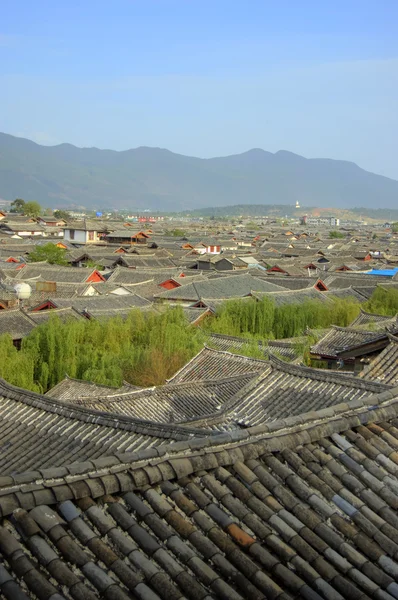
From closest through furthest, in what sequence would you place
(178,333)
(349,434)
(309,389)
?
(349,434) < (309,389) < (178,333)

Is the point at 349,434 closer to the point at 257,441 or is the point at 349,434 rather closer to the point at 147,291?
the point at 257,441

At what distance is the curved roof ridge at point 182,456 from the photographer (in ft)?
13.1

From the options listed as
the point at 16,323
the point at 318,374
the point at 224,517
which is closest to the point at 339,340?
the point at 318,374

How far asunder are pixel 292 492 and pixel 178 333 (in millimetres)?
21227

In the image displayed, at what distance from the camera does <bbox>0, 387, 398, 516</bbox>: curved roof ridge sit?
3.98 metres

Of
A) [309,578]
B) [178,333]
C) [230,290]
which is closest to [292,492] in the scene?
[309,578]

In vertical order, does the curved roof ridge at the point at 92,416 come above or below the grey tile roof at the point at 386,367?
above

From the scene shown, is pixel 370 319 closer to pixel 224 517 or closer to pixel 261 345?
pixel 261 345

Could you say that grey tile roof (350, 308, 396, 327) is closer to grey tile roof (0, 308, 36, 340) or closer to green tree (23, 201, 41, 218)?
grey tile roof (0, 308, 36, 340)

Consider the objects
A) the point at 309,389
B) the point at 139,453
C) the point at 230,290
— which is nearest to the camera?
the point at 139,453

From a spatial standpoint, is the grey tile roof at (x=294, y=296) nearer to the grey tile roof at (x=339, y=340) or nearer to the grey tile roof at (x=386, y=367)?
the grey tile roof at (x=339, y=340)

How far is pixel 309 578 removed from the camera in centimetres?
385

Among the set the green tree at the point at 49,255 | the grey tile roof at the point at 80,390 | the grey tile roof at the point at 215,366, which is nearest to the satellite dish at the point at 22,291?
the grey tile roof at the point at 80,390

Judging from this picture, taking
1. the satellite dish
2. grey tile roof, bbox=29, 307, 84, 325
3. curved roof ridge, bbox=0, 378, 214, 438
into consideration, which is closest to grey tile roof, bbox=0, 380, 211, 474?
curved roof ridge, bbox=0, 378, 214, 438
